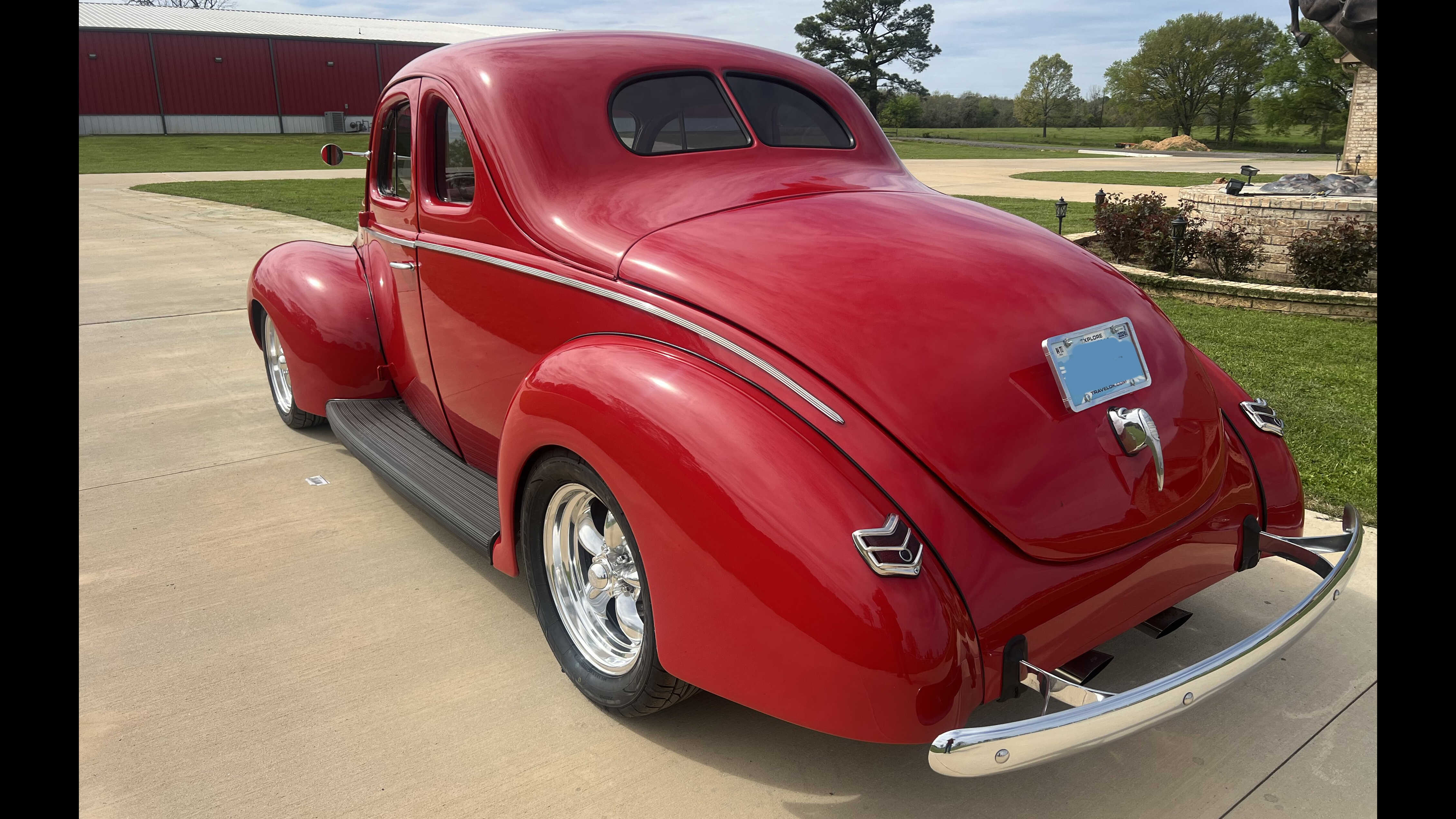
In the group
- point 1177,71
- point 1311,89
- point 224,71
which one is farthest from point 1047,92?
point 224,71

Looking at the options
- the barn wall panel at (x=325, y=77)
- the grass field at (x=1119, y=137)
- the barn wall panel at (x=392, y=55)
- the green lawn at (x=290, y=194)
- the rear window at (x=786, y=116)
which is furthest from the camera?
the grass field at (x=1119, y=137)

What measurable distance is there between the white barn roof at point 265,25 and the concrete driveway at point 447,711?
40.3 metres

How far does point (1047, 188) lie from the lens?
61.9ft

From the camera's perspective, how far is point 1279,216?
8430 millimetres

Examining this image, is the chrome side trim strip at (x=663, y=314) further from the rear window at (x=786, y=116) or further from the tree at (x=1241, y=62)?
the tree at (x=1241, y=62)

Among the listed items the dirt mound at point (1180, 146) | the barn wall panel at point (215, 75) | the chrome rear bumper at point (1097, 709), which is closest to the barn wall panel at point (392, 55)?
the barn wall panel at point (215, 75)

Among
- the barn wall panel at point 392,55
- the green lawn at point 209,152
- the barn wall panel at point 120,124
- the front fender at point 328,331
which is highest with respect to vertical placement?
the barn wall panel at point 392,55

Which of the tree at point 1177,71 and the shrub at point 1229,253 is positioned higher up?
the tree at point 1177,71

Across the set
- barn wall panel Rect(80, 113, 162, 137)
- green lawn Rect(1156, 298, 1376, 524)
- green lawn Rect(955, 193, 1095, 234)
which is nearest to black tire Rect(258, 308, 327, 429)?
green lawn Rect(1156, 298, 1376, 524)

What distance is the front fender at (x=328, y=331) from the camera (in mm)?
4277

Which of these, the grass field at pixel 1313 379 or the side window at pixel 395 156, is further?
the grass field at pixel 1313 379

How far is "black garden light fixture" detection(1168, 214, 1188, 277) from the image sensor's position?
325 inches
